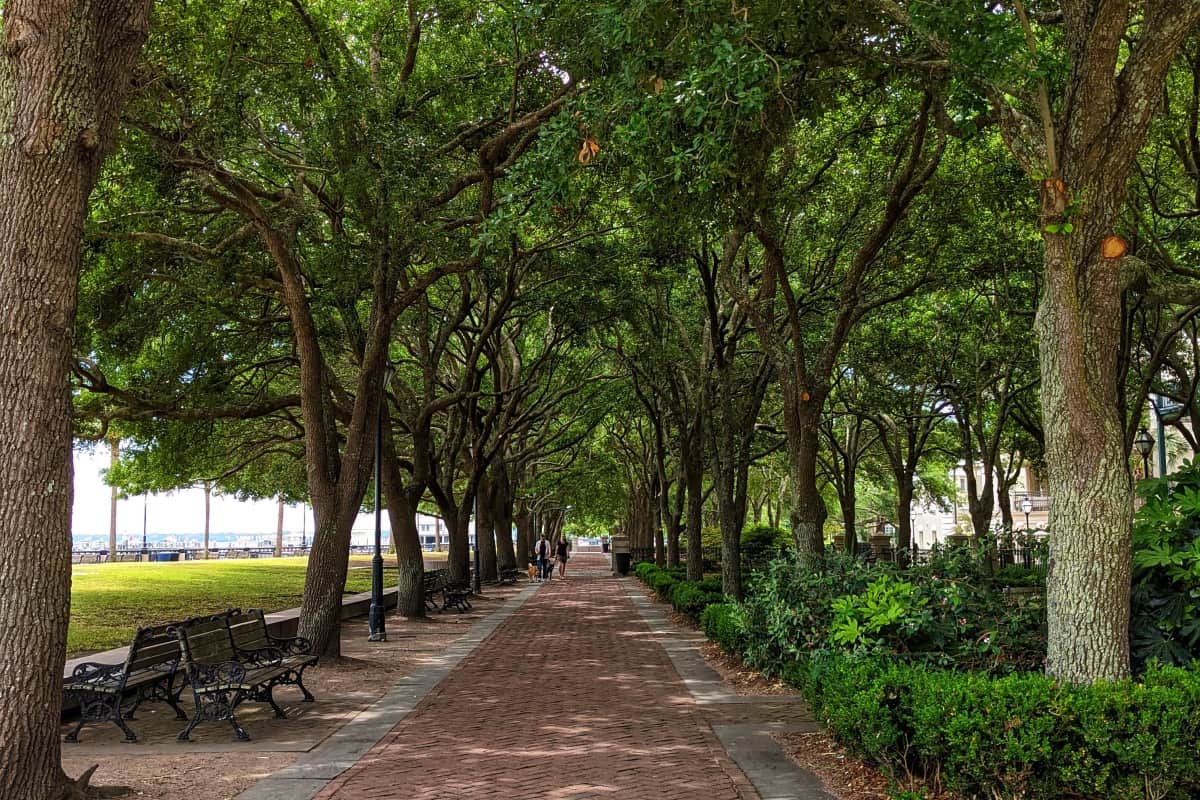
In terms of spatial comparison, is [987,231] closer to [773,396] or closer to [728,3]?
[728,3]

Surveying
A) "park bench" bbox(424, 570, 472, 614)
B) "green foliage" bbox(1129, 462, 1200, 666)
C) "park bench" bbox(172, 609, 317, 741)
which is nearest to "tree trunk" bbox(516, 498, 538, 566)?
"park bench" bbox(424, 570, 472, 614)

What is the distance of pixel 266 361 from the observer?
19.0 meters

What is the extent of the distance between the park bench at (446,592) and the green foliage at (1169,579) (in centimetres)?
1801

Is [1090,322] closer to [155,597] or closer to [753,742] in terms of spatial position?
[753,742]

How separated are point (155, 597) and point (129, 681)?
57.0 feet

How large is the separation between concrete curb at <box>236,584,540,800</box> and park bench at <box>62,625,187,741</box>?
1.88 metres

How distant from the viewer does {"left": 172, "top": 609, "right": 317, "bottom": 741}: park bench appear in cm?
901

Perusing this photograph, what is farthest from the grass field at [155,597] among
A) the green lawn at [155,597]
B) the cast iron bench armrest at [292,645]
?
the cast iron bench armrest at [292,645]

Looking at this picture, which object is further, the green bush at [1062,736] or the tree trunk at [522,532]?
the tree trunk at [522,532]

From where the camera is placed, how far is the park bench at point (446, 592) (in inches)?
934

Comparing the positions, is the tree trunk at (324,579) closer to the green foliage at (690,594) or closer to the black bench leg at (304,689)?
the black bench leg at (304,689)

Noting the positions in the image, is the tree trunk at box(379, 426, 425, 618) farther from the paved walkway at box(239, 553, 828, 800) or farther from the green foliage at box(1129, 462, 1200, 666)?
the green foliage at box(1129, 462, 1200, 666)

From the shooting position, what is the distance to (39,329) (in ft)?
20.3

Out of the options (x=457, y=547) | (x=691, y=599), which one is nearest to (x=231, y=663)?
(x=691, y=599)
